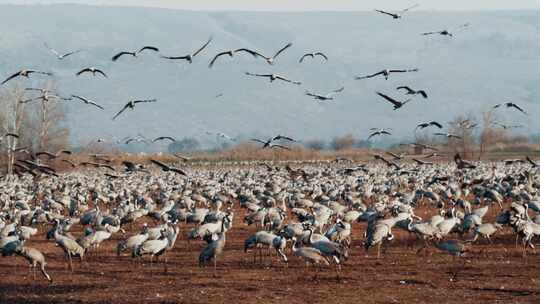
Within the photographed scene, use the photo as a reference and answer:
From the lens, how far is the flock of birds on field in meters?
23.3

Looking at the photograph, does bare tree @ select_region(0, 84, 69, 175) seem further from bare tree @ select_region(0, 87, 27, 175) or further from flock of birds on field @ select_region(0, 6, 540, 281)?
flock of birds on field @ select_region(0, 6, 540, 281)

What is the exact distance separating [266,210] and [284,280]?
35.4 ft

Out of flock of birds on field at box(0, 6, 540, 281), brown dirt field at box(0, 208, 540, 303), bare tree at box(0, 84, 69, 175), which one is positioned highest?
bare tree at box(0, 84, 69, 175)

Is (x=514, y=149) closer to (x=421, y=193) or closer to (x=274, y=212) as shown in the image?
(x=421, y=193)

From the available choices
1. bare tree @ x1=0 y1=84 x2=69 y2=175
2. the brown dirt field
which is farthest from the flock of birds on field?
bare tree @ x1=0 y1=84 x2=69 y2=175

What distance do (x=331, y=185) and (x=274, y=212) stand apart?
620 inches

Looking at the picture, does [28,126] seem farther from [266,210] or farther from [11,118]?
[266,210]

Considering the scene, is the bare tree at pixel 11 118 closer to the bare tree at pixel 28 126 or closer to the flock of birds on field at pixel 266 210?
the bare tree at pixel 28 126

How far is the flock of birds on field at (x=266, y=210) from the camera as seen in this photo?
23281mm

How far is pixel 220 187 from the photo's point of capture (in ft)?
151

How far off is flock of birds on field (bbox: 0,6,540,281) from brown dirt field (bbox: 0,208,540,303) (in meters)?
0.38

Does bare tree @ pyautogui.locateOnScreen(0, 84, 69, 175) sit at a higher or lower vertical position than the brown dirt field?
A: higher

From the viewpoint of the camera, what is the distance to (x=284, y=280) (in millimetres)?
20312

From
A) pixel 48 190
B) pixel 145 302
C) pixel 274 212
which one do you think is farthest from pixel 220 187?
pixel 145 302
